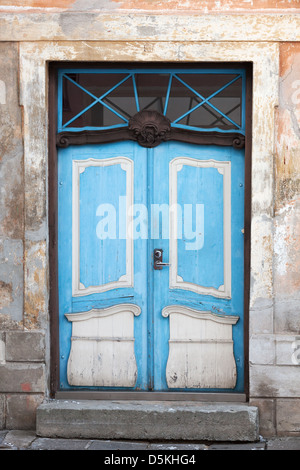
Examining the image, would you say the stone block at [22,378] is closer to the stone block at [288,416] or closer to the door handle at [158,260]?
the door handle at [158,260]

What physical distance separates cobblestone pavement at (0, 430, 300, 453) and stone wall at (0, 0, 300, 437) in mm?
201

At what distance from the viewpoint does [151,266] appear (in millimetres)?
6531

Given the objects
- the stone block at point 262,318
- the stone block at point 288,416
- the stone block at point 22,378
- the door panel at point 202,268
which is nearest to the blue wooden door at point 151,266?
the door panel at point 202,268

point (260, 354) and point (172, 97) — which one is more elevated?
point (172, 97)

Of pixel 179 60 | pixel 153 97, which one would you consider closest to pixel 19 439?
pixel 153 97

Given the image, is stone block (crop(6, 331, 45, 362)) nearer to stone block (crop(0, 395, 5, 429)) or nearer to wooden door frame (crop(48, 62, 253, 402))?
wooden door frame (crop(48, 62, 253, 402))

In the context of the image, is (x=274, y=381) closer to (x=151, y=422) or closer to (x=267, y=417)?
(x=267, y=417)

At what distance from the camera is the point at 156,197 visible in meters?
6.52

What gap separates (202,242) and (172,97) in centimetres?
135

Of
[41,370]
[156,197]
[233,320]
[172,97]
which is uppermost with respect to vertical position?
[172,97]

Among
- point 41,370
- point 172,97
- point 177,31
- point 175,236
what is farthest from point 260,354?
point 177,31

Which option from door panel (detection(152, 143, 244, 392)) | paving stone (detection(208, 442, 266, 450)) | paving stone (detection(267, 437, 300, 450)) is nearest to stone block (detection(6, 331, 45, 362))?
door panel (detection(152, 143, 244, 392))
